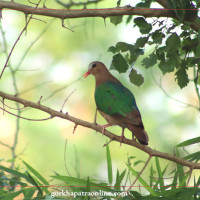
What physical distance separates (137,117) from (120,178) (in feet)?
1.19

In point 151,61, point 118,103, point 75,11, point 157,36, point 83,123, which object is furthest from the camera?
point 118,103

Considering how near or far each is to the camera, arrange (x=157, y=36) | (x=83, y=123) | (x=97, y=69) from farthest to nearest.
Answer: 1. (x=97, y=69)
2. (x=157, y=36)
3. (x=83, y=123)

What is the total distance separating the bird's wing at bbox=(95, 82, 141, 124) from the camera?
2.46 m

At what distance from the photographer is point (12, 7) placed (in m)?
2.18

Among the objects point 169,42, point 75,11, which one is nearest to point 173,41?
point 169,42

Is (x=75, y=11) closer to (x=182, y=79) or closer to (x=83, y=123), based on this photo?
(x=83, y=123)

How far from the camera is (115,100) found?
8.38 feet

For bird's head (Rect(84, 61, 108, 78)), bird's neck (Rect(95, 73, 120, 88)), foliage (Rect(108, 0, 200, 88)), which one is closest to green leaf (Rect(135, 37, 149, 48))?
foliage (Rect(108, 0, 200, 88))

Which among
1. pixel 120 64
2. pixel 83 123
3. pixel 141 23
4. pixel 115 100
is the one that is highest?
pixel 141 23

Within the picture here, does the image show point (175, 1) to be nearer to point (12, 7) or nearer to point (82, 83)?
point (12, 7)

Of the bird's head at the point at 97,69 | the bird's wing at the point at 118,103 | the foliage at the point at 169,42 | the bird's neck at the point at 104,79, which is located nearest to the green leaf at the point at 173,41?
the foliage at the point at 169,42

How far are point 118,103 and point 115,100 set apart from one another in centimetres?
3

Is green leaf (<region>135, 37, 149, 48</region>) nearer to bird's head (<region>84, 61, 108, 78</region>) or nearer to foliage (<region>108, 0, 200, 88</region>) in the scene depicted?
foliage (<region>108, 0, 200, 88</region>)

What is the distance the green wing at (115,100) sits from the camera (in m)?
2.51
